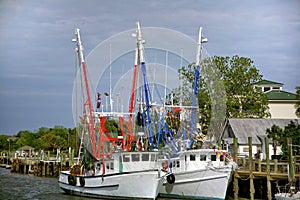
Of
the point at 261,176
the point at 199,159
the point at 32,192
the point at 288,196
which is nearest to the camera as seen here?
the point at 288,196

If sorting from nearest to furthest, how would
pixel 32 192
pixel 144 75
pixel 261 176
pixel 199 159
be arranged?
pixel 261 176 < pixel 199 159 < pixel 144 75 < pixel 32 192

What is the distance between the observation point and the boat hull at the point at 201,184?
36.7 m

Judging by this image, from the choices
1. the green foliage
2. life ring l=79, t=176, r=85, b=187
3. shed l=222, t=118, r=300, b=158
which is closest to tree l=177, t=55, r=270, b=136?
shed l=222, t=118, r=300, b=158

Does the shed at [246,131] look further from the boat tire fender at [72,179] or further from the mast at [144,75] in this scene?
the boat tire fender at [72,179]

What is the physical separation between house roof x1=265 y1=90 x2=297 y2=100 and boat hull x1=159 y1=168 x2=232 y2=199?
48113mm

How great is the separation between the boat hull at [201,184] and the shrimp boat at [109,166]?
2.31 meters

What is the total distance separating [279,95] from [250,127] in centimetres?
2940

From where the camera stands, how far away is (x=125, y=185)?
117ft

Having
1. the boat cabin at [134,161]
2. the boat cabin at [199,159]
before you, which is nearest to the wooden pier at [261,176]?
the boat cabin at [199,159]

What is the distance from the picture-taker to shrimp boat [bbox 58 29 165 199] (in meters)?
35.3

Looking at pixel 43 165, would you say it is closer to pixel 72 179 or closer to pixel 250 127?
pixel 250 127

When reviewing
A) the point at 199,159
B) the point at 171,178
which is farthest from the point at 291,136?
the point at 171,178

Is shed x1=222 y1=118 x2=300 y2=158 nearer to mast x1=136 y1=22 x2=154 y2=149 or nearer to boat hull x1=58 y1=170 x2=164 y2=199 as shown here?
mast x1=136 y1=22 x2=154 y2=149

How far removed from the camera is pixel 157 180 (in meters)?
35.3
